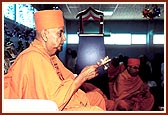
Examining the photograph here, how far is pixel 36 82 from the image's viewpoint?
193cm

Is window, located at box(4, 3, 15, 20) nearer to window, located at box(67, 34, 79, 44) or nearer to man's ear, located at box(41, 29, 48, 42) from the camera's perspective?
man's ear, located at box(41, 29, 48, 42)

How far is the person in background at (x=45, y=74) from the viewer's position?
193 cm

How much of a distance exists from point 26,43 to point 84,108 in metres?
0.59

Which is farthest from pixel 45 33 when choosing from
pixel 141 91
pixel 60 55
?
pixel 141 91

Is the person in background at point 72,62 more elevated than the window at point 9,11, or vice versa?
the window at point 9,11

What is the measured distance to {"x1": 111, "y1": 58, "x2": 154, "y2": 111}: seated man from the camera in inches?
108

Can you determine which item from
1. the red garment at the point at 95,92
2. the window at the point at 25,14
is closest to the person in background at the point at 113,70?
the red garment at the point at 95,92

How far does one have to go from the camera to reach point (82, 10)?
2623 mm

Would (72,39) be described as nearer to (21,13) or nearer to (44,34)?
(21,13)

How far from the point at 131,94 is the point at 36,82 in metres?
1.25

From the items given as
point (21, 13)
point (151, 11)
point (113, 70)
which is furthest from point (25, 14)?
point (151, 11)

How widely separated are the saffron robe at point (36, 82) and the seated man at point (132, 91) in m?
0.80

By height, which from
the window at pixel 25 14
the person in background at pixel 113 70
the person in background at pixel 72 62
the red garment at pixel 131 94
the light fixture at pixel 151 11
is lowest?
the red garment at pixel 131 94

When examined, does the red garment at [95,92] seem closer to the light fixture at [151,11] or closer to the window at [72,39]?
the window at [72,39]
